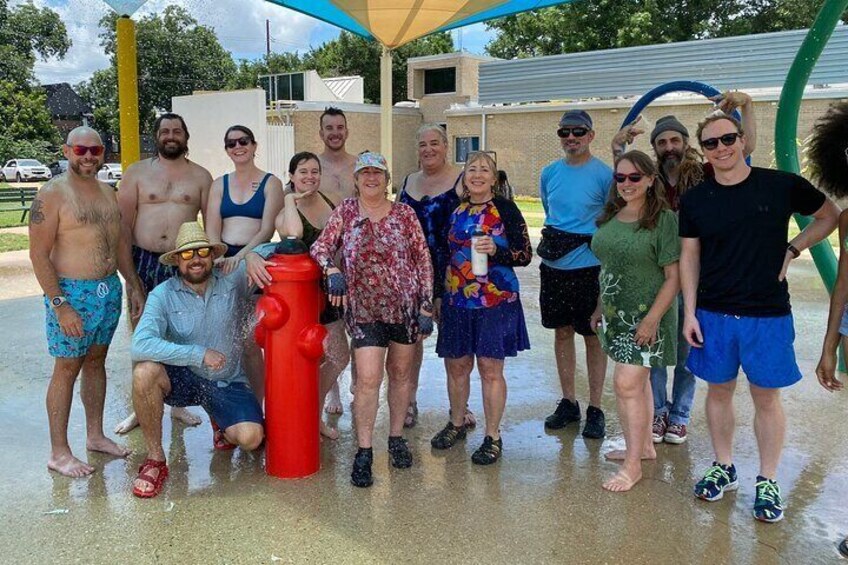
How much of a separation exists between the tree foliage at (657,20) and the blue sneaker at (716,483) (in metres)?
30.2

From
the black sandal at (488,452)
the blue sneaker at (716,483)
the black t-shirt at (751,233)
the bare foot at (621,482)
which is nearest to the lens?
the black t-shirt at (751,233)

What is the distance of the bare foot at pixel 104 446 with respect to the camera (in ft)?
13.5

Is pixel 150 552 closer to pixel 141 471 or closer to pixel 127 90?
pixel 141 471

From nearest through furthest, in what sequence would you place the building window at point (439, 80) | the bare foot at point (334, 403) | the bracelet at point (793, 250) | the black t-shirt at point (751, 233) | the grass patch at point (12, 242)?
the black t-shirt at point (751, 233)
the bracelet at point (793, 250)
the bare foot at point (334, 403)
the grass patch at point (12, 242)
the building window at point (439, 80)

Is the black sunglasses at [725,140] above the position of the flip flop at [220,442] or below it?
above

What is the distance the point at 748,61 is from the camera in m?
20.6

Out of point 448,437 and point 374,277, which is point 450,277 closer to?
point 374,277

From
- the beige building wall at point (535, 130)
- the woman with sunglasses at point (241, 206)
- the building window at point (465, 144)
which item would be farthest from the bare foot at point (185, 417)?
the building window at point (465, 144)

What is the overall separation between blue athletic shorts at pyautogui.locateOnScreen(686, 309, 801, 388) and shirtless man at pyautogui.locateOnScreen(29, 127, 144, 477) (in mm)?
3151

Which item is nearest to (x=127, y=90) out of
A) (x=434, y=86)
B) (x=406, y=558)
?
(x=406, y=558)

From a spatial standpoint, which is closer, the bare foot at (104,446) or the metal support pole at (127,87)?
the bare foot at (104,446)

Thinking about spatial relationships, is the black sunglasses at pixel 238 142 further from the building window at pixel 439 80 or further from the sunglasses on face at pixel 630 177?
the building window at pixel 439 80

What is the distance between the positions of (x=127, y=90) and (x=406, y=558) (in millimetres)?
5087

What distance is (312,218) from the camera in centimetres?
415
